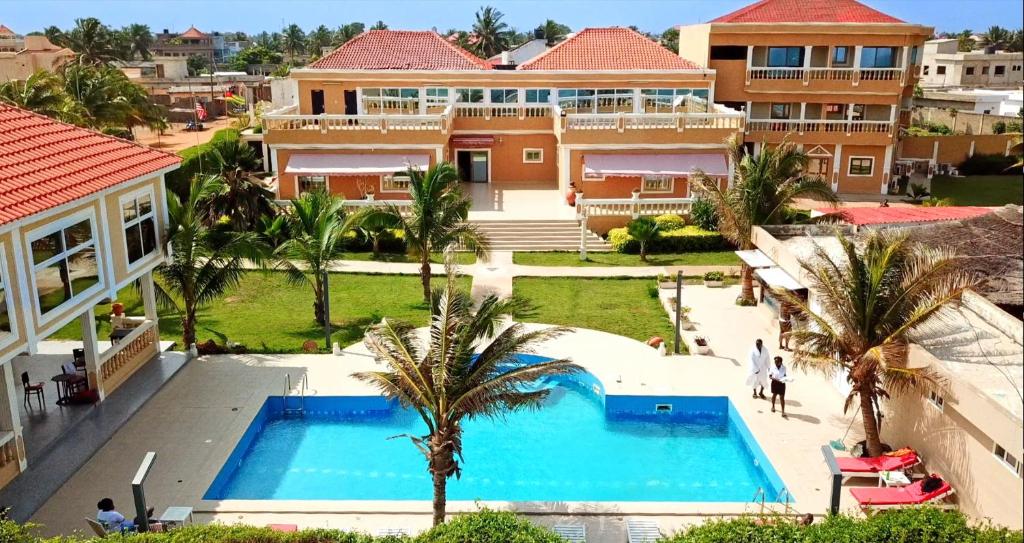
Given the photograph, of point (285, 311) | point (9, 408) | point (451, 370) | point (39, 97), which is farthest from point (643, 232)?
point (39, 97)

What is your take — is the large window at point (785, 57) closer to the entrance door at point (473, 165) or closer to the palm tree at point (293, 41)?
the entrance door at point (473, 165)

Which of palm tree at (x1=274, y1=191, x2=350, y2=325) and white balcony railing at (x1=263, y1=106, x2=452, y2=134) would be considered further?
white balcony railing at (x1=263, y1=106, x2=452, y2=134)

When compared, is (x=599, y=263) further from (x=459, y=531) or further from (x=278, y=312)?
(x=459, y=531)

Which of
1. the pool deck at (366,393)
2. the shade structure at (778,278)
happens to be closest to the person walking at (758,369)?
the pool deck at (366,393)

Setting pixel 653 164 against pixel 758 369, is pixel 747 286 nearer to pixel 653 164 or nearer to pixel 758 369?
pixel 758 369

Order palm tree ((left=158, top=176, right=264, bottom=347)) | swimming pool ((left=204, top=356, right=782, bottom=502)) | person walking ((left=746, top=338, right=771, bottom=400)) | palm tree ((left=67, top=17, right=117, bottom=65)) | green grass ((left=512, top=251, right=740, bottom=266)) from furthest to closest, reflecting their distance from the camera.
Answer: palm tree ((left=67, top=17, right=117, bottom=65)), green grass ((left=512, top=251, right=740, bottom=266)), palm tree ((left=158, top=176, right=264, bottom=347)), person walking ((left=746, top=338, right=771, bottom=400)), swimming pool ((left=204, top=356, right=782, bottom=502))

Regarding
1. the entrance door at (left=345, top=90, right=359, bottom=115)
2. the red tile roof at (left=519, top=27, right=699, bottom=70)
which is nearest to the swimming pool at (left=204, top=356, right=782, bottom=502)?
the red tile roof at (left=519, top=27, right=699, bottom=70)

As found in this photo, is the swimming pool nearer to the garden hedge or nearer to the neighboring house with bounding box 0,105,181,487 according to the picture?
the neighboring house with bounding box 0,105,181,487
